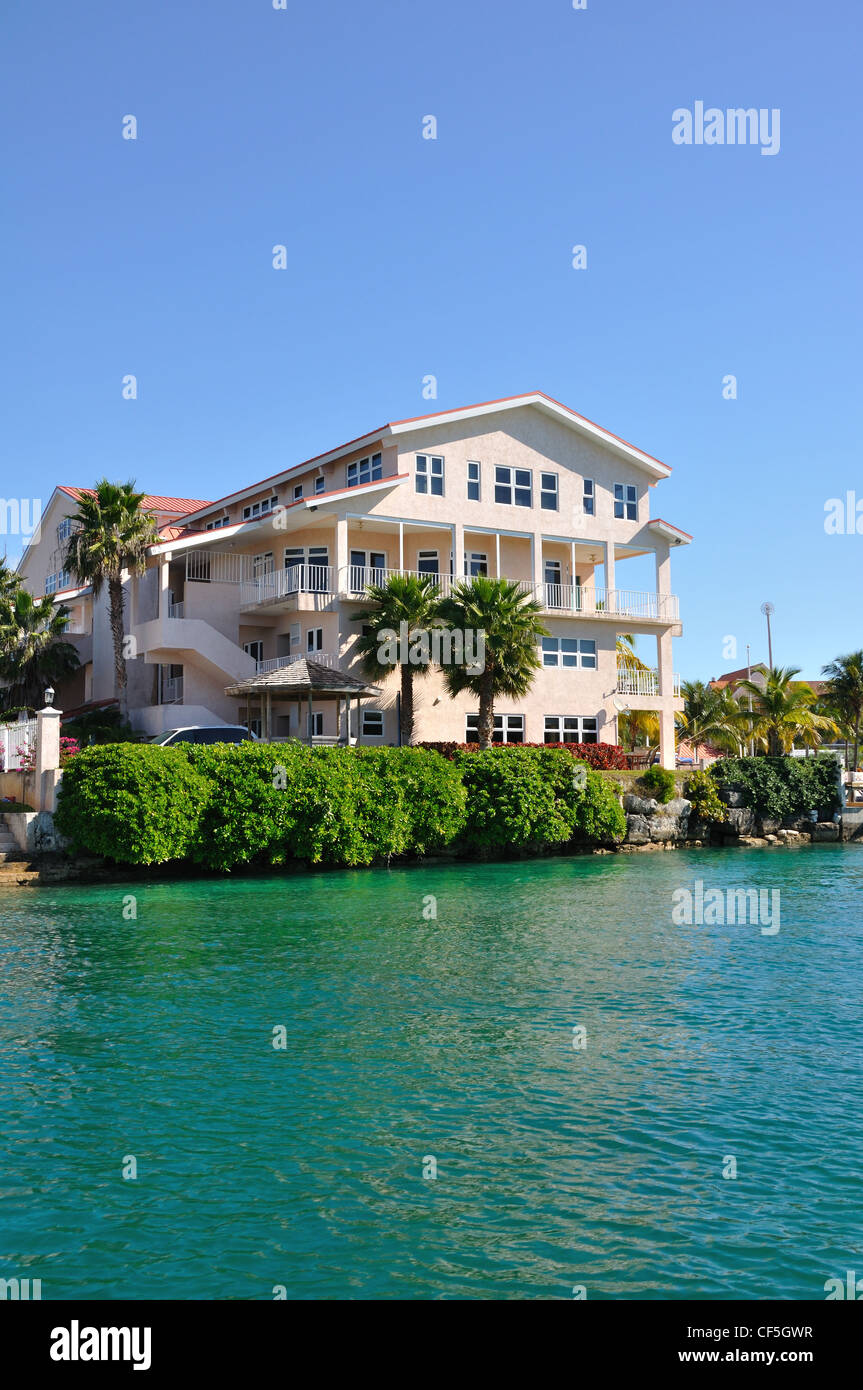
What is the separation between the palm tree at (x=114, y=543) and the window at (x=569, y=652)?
15.0 meters

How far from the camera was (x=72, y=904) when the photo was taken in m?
22.5

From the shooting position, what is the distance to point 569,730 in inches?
1647

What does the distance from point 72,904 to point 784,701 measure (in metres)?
43.3

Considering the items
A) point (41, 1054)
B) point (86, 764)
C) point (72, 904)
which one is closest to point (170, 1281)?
point (41, 1054)

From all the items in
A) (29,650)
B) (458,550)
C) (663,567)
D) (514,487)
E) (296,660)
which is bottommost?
(296,660)

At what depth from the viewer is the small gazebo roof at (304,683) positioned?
3250 centimetres

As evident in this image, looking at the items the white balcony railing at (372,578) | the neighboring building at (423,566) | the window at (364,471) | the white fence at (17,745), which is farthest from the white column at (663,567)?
the white fence at (17,745)

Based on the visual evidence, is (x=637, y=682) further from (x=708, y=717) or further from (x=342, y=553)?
(x=708, y=717)

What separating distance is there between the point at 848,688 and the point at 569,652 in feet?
108

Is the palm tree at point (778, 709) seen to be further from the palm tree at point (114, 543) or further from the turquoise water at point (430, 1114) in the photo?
the turquoise water at point (430, 1114)

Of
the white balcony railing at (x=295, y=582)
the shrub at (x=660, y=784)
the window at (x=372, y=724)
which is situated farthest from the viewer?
the shrub at (x=660, y=784)

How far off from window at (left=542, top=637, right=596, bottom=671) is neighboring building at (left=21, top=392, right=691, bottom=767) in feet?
Result: 0.17

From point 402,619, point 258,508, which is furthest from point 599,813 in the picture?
point 258,508

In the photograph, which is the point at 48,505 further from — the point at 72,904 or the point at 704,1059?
the point at 704,1059
